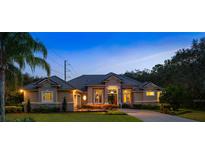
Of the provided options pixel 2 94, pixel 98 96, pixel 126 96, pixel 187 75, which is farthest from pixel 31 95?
pixel 187 75

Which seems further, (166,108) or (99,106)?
(99,106)

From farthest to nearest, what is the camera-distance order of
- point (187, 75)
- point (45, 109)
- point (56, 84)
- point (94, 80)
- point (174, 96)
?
1. point (94, 80)
2. point (56, 84)
3. point (45, 109)
4. point (174, 96)
5. point (187, 75)

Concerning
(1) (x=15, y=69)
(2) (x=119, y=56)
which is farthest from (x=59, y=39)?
(1) (x=15, y=69)

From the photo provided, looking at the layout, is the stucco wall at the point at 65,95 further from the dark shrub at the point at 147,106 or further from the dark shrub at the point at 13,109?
the dark shrub at the point at 147,106

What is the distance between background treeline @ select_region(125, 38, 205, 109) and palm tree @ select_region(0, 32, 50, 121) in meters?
11.0

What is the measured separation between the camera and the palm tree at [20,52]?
1174 centimetres

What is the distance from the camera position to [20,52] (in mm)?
11891

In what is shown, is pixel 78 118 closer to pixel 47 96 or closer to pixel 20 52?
pixel 20 52

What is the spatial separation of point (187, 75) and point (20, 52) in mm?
12311

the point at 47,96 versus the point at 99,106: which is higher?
the point at 47,96

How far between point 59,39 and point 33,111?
5785 mm
